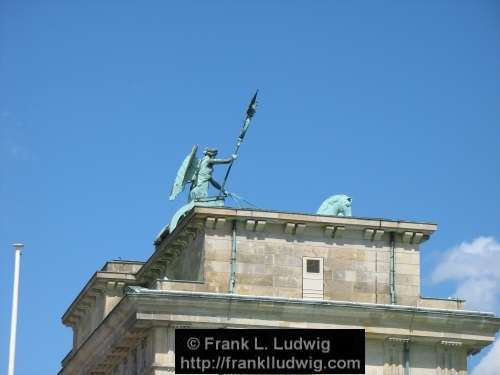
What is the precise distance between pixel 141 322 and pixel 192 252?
622 cm

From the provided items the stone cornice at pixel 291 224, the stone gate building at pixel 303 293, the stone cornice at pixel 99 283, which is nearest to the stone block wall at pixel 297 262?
the stone gate building at pixel 303 293

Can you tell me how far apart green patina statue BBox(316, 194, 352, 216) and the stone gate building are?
7.82ft

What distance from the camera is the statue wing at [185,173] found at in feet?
334

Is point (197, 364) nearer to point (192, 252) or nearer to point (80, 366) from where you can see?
point (192, 252)

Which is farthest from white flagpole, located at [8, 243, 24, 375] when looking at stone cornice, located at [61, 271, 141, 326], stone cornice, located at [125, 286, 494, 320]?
stone cornice, located at [61, 271, 141, 326]

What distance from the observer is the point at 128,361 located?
99188 mm

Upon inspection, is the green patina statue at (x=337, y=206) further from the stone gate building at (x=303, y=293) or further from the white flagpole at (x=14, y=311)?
the white flagpole at (x=14, y=311)

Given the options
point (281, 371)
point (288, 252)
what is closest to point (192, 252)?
point (288, 252)

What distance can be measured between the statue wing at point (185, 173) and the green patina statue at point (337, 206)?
6.93 metres

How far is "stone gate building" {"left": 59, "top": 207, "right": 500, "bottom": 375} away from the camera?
93.1 m

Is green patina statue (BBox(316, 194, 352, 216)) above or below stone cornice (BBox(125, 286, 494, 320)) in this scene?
above

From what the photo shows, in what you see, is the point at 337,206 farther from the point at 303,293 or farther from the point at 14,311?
the point at 14,311

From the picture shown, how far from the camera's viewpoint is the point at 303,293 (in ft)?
316

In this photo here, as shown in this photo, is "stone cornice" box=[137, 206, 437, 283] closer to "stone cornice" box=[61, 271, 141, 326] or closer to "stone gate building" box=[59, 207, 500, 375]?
"stone gate building" box=[59, 207, 500, 375]
